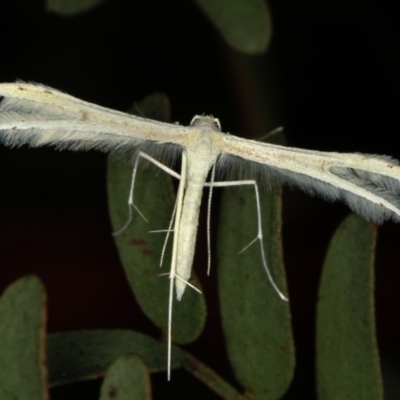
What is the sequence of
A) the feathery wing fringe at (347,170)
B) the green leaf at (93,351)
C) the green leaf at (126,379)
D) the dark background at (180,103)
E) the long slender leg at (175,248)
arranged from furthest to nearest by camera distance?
1. the dark background at (180,103)
2. the feathery wing fringe at (347,170)
3. the long slender leg at (175,248)
4. the green leaf at (93,351)
5. the green leaf at (126,379)

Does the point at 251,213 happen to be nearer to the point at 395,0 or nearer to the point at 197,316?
the point at 197,316

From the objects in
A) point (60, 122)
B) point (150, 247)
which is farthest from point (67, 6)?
point (150, 247)

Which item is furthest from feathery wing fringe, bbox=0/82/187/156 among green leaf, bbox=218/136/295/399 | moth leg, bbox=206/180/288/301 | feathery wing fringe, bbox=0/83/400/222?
green leaf, bbox=218/136/295/399

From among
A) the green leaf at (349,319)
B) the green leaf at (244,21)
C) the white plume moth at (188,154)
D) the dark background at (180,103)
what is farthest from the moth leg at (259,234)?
the dark background at (180,103)

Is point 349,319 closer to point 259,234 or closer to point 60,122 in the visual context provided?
point 259,234

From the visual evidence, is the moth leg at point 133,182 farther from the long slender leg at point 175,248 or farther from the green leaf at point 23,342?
the green leaf at point 23,342

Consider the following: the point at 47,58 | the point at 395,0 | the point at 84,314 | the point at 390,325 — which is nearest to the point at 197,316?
the point at 84,314

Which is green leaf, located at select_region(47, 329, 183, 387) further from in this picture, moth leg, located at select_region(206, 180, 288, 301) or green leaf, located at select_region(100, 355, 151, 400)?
moth leg, located at select_region(206, 180, 288, 301)
